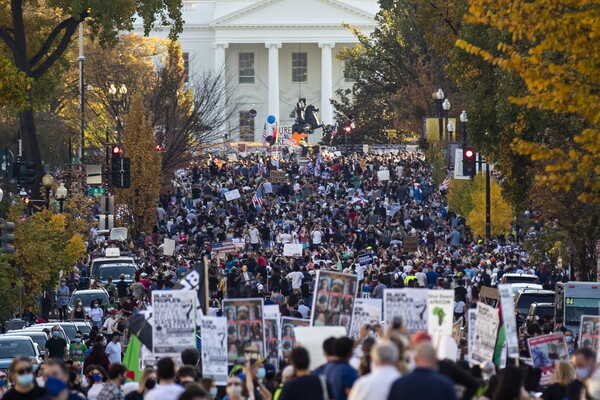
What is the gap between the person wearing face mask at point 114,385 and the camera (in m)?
14.6

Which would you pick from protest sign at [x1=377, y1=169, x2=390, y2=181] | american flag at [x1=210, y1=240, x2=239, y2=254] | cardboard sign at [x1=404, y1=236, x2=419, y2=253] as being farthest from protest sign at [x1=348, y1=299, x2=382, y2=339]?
protest sign at [x1=377, y1=169, x2=390, y2=181]

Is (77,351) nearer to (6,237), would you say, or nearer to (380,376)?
(6,237)

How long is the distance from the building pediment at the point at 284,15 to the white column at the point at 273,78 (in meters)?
1.60

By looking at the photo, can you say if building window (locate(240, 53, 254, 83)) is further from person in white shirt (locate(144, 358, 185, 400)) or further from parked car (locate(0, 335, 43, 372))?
person in white shirt (locate(144, 358, 185, 400))

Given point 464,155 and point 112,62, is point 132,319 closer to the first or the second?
point 464,155

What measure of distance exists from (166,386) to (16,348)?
11795 millimetres

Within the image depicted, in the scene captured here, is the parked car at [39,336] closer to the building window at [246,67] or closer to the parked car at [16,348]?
the parked car at [16,348]

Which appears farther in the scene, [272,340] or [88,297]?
[88,297]

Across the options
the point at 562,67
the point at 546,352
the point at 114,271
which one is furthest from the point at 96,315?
the point at 546,352

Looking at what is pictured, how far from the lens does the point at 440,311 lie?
1521 cm

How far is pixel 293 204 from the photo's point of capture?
57375mm

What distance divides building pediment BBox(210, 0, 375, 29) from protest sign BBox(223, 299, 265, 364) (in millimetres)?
107164

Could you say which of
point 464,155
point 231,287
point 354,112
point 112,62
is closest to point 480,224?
point 464,155

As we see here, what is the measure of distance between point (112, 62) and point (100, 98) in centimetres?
1232
